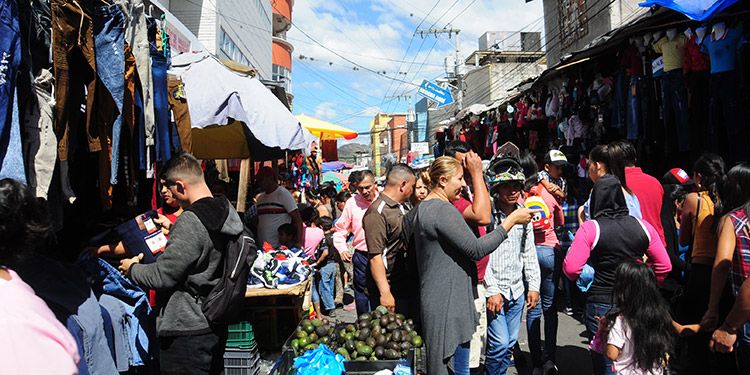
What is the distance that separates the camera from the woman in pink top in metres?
1.46

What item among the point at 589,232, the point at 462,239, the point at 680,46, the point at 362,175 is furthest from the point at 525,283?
the point at 680,46

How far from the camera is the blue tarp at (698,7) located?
4141mm

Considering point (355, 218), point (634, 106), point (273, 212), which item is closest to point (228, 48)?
point (273, 212)

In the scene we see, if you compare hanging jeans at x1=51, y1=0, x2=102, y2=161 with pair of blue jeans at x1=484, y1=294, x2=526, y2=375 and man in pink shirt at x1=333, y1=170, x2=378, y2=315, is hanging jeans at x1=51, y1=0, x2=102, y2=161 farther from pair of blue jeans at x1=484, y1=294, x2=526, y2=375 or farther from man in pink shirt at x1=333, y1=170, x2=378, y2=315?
pair of blue jeans at x1=484, y1=294, x2=526, y2=375

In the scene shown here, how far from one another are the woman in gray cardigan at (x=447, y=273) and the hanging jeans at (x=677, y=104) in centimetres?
324

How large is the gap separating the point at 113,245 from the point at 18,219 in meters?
1.65

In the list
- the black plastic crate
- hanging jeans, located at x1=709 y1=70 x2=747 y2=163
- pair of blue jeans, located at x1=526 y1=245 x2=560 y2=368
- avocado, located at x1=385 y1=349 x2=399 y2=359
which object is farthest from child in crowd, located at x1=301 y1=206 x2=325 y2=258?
hanging jeans, located at x1=709 y1=70 x2=747 y2=163

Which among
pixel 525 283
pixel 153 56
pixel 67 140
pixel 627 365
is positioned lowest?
pixel 627 365

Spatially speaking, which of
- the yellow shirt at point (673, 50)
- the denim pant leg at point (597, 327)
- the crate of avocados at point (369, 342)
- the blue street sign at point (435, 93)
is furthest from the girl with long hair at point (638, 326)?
the blue street sign at point (435, 93)

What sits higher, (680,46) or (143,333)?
(680,46)

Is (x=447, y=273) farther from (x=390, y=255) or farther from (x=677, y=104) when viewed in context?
(x=677, y=104)

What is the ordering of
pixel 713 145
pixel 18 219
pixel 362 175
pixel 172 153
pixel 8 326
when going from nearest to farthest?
pixel 8 326 → pixel 18 219 → pixel 172 153 → pixel 713 145 → pixel 362 175

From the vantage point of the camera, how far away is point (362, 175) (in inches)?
236

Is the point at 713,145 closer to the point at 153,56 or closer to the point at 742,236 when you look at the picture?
the point at 742,236
